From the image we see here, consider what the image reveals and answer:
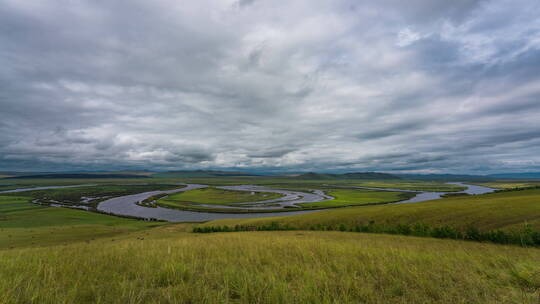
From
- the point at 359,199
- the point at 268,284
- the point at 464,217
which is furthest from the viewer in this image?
the point at 359,199

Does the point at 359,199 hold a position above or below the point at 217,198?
above

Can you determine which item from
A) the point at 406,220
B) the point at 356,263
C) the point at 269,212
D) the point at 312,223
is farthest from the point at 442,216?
the point at 269,212

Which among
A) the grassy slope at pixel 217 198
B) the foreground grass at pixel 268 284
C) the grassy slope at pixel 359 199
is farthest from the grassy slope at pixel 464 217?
the grassy slope at pixel 217 198

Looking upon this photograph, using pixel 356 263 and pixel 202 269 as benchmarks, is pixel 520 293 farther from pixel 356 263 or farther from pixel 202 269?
pixel 202 269

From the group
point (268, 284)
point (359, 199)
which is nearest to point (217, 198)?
point (359, 199)

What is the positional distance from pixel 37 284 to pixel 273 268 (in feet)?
14.7

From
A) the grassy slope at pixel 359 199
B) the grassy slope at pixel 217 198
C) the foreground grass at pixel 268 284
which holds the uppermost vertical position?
the foreground grass at pixel 268 284

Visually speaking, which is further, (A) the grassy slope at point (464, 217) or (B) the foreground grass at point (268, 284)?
(A) the grassy slope at point (464, 217)

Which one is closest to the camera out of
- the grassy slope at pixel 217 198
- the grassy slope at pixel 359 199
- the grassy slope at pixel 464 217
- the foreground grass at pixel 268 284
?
the foreground grass at pixel 268 284

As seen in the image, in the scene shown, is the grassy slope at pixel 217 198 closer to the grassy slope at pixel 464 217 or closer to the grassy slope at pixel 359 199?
the grassy slope at pixel 359 199

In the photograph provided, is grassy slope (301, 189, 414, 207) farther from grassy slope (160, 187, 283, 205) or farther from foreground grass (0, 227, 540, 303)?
foreground grass (0, 227, 540, 303)

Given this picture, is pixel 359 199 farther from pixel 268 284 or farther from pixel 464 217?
pixel 268 284

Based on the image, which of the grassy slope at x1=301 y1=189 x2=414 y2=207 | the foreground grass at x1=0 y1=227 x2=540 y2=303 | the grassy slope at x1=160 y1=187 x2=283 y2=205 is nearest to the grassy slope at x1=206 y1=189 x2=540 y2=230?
the foreground grass at x1=0 y1=227 x2=540 y2=303

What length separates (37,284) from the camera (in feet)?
12.9
